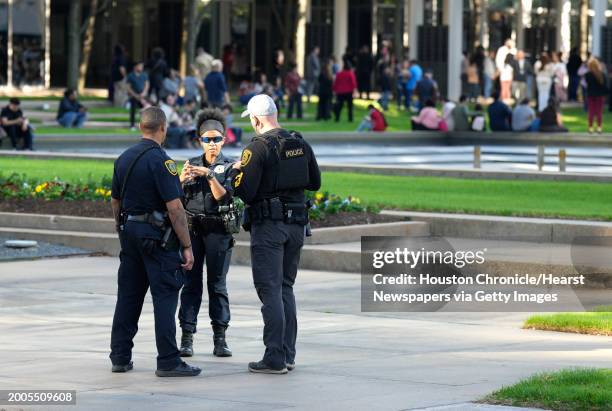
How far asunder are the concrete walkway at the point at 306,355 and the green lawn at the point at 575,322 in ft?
0.51

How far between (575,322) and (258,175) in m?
3.40

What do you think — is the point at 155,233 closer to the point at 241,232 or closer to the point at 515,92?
the point at 241,232

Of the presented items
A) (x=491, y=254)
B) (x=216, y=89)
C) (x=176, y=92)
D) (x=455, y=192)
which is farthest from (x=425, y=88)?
(x=491, y=254)

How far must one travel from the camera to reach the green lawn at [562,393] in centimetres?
802

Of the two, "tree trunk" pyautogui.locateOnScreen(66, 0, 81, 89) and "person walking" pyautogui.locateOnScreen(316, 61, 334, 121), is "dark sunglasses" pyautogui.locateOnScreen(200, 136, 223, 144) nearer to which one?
"person walking" pyautogui.locateOnScreen(316, 61, 334, 121)

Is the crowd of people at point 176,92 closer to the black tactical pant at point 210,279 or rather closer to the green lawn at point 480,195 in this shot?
the green lawn at point 480,195

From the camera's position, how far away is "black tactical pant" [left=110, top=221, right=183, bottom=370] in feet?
30.1

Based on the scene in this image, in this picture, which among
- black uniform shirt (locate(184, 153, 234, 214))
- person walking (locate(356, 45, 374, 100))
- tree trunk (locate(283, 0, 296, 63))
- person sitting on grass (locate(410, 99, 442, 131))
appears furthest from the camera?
tree trunk (locate(283, 0, 296, 63))

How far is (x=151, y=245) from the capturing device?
9.15 meters

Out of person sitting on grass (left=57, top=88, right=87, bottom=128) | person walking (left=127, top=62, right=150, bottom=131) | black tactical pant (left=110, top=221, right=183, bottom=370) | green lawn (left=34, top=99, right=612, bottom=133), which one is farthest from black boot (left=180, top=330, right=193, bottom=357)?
person walking (left=127, top=62, right=150, bottom=131)

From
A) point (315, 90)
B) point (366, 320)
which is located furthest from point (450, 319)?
point (315, 90)

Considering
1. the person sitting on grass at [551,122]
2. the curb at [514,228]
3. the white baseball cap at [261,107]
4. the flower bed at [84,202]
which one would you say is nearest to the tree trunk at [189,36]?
the person sitting on grass at [551,122]

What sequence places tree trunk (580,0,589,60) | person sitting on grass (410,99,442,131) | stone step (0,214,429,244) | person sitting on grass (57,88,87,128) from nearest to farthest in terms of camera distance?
stone step (0,214,429,244) → person sitting on grass (57,88,87,128) → person sitting on grass (410,99,442,131) → tree trunk (580,0,589,60)
